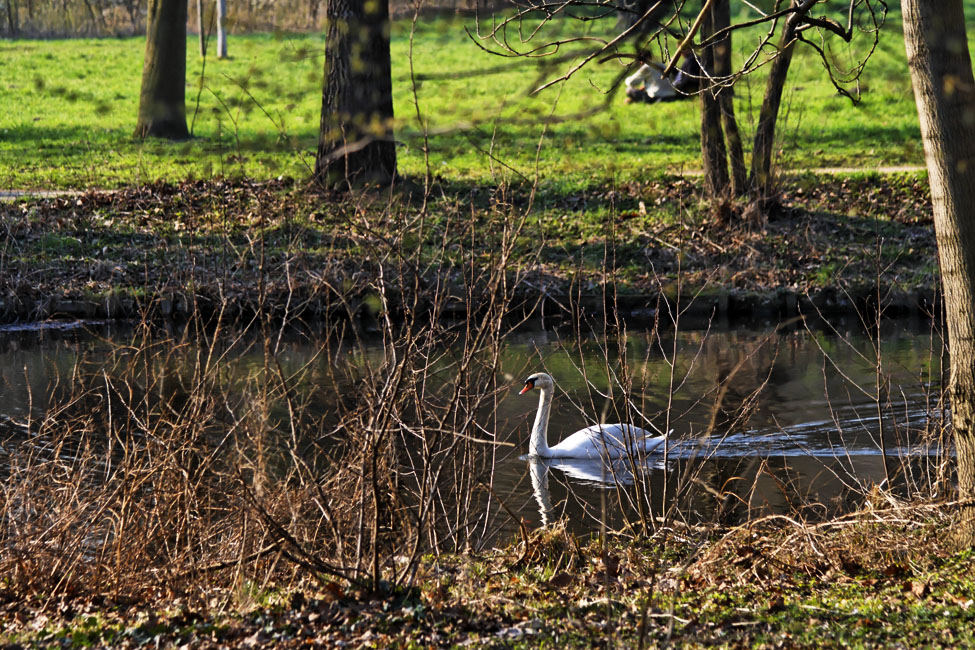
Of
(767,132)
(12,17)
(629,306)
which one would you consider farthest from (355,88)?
(12,17)

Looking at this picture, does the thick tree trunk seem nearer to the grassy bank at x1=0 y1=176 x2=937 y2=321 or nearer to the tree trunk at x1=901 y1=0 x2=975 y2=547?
the grassy bank at x1=0 y1=176 x2=937 y2=321

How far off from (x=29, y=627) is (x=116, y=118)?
25513 millimetres

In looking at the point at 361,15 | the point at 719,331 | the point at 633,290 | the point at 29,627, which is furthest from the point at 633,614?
the point at 361,15

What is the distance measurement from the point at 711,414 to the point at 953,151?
117 inches

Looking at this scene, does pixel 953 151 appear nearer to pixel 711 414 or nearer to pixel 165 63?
pixel 711 414

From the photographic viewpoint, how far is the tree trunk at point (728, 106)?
56.7 ft

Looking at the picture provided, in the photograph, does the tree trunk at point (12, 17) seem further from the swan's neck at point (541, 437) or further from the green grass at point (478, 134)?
the swan's neck at point (541, 437)

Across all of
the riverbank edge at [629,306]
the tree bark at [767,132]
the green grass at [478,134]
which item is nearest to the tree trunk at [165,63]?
the green grass at [478,134]

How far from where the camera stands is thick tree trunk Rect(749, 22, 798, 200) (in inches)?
704

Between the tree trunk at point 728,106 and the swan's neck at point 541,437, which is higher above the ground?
the tree trunk at point 728,106

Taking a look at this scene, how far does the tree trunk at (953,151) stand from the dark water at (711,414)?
3.27 ft

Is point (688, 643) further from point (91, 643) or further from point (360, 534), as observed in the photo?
point (91, 643)

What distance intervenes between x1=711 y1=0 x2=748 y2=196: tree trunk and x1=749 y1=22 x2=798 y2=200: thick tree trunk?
0.95 ft

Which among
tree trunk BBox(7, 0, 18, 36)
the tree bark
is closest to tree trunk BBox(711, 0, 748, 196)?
the tree bark
